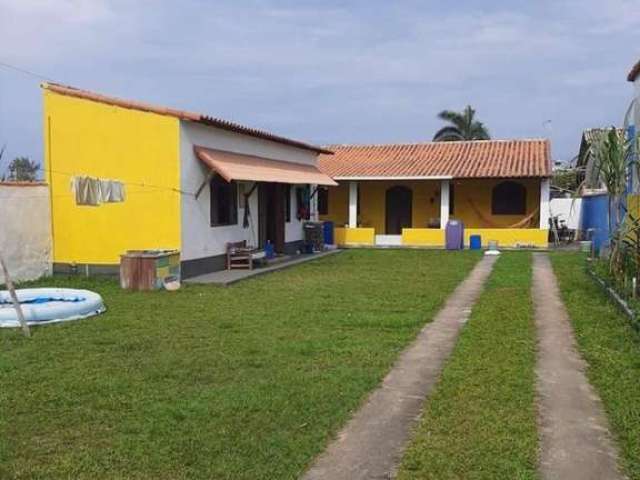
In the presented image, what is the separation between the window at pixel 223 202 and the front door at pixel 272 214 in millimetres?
2166

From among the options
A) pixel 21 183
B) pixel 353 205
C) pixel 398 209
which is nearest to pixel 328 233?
pixel 353 205

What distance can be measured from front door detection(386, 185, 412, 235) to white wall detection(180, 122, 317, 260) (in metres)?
10.9

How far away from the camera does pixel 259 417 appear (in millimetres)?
5230

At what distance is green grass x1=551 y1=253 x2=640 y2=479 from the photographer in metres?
4.85

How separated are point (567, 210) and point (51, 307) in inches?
985

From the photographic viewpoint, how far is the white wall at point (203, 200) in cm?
1384

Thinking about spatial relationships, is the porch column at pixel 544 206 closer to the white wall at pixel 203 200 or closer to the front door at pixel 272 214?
the front door at pixel 272 214

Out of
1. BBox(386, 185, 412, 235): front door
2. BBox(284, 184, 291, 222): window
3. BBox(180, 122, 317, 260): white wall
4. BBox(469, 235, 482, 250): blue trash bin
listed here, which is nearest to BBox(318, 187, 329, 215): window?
BBox(386, 185, 412, 235): front door

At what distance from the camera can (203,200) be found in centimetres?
1466

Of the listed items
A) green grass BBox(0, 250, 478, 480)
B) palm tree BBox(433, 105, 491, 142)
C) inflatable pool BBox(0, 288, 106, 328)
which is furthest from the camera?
palm tree BBox(433, 105, 491, 142)

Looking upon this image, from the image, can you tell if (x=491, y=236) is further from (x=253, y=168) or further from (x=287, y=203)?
(x=253, y=168)

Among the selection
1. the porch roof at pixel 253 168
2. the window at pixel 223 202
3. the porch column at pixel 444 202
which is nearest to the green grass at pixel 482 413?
the porch roof at pixel 253 168

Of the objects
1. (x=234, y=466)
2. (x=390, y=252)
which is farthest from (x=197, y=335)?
(x=390, y=252)

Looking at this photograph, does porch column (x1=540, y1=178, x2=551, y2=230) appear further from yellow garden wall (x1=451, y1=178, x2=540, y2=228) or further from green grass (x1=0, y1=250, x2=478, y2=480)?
green grass (x1=0, y1=250, x2=478, y2=480)
